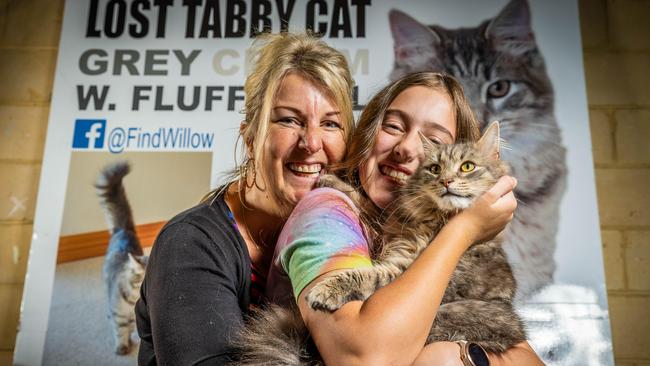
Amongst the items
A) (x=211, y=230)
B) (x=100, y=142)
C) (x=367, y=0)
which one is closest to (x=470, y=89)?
(x=367, y=0)

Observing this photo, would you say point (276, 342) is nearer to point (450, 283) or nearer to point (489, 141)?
point (450, 283)

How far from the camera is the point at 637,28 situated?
2.87 m

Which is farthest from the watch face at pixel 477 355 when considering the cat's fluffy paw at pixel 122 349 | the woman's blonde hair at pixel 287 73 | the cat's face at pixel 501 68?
the cat's fluffy paw at pixel 122 349

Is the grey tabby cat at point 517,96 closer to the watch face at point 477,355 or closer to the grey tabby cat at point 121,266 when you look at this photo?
the watch face at point 477,355

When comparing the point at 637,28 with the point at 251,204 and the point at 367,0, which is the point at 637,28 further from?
the point at 251,204

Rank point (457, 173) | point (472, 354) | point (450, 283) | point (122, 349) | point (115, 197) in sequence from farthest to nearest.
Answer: point (115, 197) < point (122, 349) < point (457, 173) < point (450, 283) < point (472, 354)

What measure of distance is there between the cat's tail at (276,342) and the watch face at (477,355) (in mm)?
343

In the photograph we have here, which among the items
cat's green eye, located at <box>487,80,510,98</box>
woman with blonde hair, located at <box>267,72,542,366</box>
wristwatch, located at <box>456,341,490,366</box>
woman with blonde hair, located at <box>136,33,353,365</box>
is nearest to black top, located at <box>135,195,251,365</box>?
woman with blonde hair, located at <box>136,33,353,365</box>

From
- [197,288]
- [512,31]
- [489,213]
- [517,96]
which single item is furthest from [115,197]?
[512,31]

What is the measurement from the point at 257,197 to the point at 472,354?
0.79m

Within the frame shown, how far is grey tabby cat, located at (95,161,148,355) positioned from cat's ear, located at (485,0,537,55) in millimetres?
2128

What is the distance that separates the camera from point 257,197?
1.61 m

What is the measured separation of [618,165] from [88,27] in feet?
9.80

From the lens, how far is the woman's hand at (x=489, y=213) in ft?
4.03
